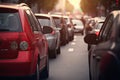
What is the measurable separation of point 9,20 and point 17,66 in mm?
854

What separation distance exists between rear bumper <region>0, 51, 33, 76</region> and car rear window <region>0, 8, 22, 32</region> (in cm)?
47

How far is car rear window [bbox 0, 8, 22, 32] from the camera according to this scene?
8688 millimetres

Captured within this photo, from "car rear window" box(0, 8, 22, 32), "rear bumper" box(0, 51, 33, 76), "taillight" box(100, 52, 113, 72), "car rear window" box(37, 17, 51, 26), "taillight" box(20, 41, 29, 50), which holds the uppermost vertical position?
"car rear window" box(0, 8, 22, 32)

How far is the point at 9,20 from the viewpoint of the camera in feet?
28.8

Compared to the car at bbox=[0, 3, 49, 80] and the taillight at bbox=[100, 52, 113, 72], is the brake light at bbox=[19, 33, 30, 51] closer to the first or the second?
the car at bbox=[0, 3, 49, 80]

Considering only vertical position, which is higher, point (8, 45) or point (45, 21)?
point (8, 45)

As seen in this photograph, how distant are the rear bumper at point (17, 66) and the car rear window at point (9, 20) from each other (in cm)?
47

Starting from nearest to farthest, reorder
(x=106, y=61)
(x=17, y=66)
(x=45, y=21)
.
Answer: (x=106, y=61) < (x=17, y=66) < (x=45, y=21)

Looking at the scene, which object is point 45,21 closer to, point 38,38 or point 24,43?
point 38,38

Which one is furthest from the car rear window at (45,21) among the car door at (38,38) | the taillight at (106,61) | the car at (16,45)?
the taillight at (106,61)

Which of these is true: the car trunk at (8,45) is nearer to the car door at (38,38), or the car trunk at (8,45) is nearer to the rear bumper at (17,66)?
the rear bumper at (17,66)

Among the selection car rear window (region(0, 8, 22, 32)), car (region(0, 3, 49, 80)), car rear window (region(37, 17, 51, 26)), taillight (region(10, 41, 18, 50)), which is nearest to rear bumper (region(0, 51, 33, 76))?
car (region(0, 3, 49, 80))

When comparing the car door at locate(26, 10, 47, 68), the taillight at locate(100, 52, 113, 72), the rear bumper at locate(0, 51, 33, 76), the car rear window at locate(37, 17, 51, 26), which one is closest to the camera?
the taillight at locate(100, 52, 113, 72)

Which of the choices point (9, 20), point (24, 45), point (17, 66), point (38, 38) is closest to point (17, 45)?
point (24, 45)
